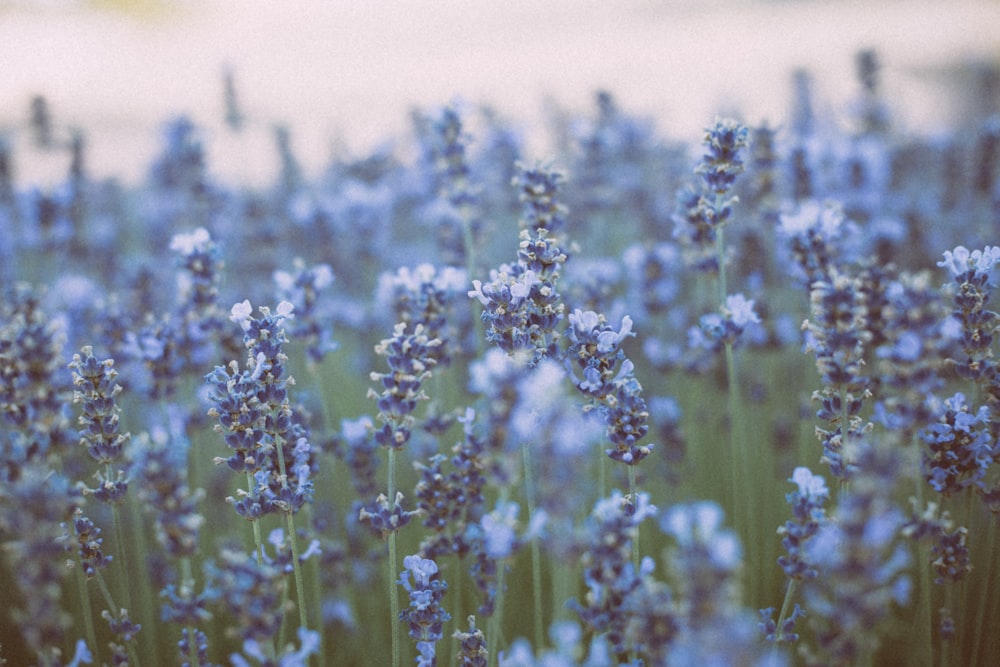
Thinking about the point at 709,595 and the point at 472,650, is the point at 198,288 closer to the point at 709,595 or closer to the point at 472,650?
the point at 472,650

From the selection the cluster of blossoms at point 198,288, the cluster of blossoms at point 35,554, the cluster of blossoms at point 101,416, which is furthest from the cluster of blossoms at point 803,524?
the cluster of blossoms at point 198,288

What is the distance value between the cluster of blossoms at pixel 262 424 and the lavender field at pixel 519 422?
11mm

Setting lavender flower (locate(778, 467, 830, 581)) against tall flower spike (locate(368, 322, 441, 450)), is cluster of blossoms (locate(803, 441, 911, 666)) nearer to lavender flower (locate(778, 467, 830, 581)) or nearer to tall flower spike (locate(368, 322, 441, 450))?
lavender flower (locate(778, 467, 830, 581))

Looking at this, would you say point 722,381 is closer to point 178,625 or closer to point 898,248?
point 898,248

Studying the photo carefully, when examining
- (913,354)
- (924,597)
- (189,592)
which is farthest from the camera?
(924,597)

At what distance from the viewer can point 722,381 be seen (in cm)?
363

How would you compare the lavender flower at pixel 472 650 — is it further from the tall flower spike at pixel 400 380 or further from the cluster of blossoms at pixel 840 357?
the cluster of blossoms at pixel 840 357

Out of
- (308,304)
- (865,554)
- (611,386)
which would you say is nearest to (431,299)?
(308,304)

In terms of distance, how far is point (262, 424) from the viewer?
183 cm

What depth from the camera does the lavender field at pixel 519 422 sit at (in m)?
1.44

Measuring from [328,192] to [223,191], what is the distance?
1.10 meters

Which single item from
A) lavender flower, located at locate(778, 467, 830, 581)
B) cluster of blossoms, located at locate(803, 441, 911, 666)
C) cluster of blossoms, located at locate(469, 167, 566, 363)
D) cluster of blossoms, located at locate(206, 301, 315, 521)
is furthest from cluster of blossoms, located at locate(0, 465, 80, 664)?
lavender flower, located at locate(778, 467, 830, 581)

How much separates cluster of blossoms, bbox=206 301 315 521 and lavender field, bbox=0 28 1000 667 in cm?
1

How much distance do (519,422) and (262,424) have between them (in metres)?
0.83
